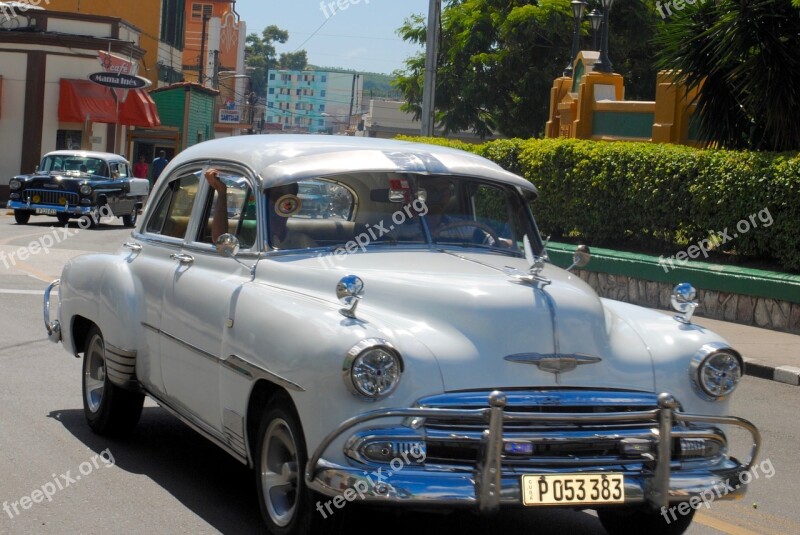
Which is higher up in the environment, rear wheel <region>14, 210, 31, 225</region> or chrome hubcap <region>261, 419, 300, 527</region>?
chrome hubcap <region>261, 419, 300, 527</region>

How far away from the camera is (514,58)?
1689 inches

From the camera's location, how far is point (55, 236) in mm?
24250

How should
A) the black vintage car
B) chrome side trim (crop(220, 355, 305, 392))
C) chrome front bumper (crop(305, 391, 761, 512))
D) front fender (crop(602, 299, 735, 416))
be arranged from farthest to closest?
the black vintage car
front fender (crop(602, 299, 735, 416))
chrome side trim (crop(220, 355, 305, 392))
chrome front bumper (crop(305, 391, 761, 512))

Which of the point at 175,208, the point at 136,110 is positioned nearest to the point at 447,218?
the point at 175,208

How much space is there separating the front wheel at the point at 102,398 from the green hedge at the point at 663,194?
1041 centimetres

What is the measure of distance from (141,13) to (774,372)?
4804 centimetres

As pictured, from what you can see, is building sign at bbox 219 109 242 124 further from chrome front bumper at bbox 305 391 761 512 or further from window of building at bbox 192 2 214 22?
chrome front bumper at bbox 305 391 761 512

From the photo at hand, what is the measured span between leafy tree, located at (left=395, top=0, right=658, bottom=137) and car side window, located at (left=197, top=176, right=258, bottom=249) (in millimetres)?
35009

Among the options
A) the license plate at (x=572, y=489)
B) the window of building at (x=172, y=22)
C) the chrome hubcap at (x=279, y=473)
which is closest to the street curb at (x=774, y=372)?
the license plate at (x=572, y=489)

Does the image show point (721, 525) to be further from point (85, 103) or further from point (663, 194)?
point (85, 103)

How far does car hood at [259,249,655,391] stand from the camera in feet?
15.7

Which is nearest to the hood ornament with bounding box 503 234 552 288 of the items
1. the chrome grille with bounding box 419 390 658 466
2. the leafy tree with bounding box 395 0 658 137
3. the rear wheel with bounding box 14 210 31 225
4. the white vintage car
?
the white vintage car

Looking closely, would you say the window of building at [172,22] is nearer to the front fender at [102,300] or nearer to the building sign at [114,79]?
the building sign at [114,79]

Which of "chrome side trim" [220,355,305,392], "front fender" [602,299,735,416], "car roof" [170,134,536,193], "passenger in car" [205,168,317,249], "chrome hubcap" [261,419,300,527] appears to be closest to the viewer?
"chrome side trim" [220,355,305,392]
